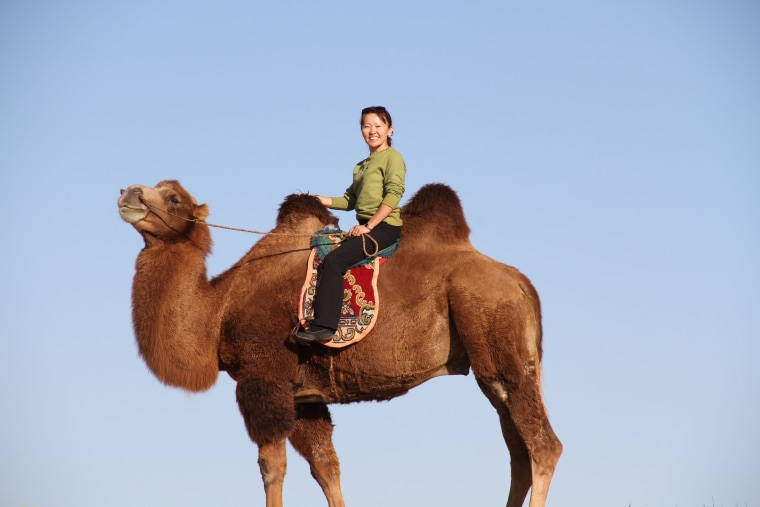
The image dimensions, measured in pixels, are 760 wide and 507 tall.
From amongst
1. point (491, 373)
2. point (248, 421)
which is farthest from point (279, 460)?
point (491, 373)

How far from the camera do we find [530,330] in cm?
1028

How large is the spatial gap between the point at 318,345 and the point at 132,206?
Answer: 2.22m

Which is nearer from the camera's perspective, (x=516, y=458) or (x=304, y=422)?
(x=516, y=458)

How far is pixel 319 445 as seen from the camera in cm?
1113

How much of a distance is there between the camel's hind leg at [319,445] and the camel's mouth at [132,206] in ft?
7.88

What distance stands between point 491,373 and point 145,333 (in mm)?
3309

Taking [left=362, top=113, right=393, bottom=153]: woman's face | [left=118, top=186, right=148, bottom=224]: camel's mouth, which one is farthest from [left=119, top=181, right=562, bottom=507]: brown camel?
[left=362, top=113, right=393, bottom=153]: woman's face

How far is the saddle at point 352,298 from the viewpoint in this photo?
1031cm

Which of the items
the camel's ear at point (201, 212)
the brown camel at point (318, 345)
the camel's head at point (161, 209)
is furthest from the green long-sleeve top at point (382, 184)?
the camel's head at point (161, 209)

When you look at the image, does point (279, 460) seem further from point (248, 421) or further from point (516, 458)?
point (516, 458)

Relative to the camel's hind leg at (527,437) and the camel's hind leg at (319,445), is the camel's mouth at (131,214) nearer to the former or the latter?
the camel's hind leg at (319,445)

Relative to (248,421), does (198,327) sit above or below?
above

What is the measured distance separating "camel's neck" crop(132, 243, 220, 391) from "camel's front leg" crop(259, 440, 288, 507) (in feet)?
3.20

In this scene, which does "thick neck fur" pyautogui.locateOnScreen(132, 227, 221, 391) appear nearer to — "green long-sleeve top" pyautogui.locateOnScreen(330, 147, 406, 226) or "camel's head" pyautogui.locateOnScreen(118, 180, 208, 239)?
"camel's head" pyautogui.locateOnScreen(118, 180, 208, 239)
